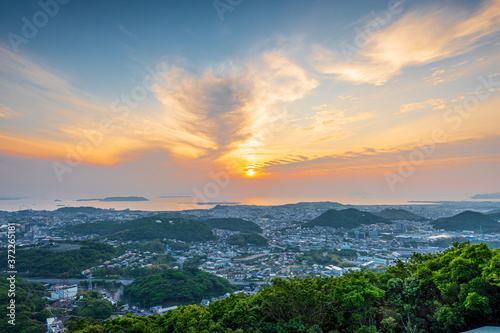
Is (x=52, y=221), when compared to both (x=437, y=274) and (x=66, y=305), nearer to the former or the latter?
(x=66, y=305)

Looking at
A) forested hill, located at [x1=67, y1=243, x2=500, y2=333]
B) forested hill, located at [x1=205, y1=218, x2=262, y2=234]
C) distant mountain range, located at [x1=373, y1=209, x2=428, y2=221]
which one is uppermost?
forested hill, located at [x1=67, y1=243, x2=500, y2=333]

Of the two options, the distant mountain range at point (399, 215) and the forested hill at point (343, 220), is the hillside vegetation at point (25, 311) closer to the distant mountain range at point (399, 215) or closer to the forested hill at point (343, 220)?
the forested hill at point (343, 220)

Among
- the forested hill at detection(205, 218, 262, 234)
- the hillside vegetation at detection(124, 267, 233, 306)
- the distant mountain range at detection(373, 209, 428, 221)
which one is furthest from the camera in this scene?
the distant mountain range at detection(373, 209, 428, 221)

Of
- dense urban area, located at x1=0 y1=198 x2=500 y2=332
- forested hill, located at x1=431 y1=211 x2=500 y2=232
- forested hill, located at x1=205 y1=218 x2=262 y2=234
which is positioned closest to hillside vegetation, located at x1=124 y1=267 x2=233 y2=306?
dense urban area, located at x1=0 y1=198 x2=500 y2=332

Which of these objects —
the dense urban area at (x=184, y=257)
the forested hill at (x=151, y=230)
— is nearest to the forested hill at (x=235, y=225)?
the dense urban area at (x=184, y=257)

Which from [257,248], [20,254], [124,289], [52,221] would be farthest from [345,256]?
[52,221]

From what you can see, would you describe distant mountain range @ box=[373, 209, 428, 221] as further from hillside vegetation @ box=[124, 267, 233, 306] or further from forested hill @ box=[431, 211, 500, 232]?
hillside vegetation @ box=[124, 267, 233, 306]
